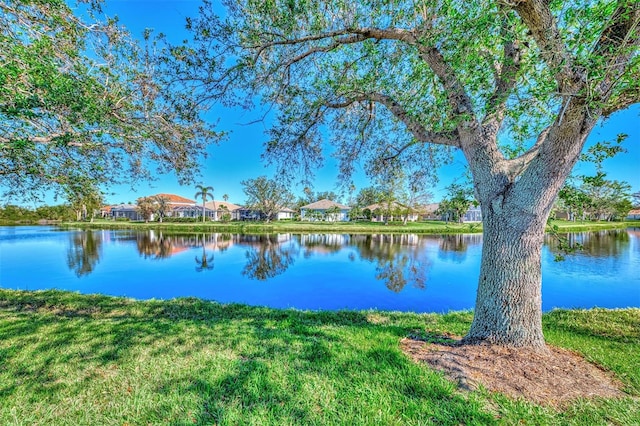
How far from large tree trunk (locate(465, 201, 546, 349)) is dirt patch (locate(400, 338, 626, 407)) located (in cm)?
20

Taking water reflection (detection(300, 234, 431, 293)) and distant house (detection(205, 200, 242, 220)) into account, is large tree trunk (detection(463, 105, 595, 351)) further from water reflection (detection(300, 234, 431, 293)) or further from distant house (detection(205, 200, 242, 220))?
distant house (detection(205, 200, 242, 220))

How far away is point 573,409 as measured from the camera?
2.33 metres

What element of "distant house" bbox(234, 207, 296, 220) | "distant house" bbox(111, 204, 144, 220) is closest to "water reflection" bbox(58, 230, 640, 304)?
"distant house" bbox(234, 207, 296, 220)

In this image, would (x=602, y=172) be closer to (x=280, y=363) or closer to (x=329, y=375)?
(x=329, y=375)

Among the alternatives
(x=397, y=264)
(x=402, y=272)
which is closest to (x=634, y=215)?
(x=397, y=264)

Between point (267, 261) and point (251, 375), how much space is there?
45.1 feet

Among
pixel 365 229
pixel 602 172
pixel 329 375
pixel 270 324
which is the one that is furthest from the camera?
pixel 365 229

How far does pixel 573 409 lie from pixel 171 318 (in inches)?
244

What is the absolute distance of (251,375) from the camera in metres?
2.85

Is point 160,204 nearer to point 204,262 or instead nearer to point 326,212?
point 326,212

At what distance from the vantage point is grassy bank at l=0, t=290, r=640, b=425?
7.35 feet

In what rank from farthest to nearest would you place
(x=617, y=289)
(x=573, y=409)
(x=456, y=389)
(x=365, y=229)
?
(x=365, y=229) < (x=617, y=289) < (x=456, y=389) < (x=573, y=409)

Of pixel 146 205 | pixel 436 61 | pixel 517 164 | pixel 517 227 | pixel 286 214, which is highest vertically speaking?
pixel 436 61

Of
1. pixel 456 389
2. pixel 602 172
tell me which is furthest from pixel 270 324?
pixel 602 172
